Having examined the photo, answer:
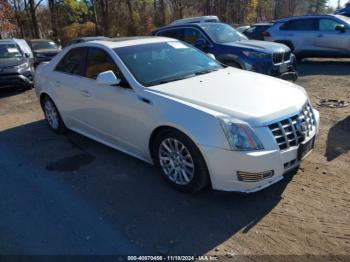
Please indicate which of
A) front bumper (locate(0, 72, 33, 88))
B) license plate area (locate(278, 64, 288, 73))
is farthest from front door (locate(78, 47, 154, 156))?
front bumper (locate(0, 72, 33, 88))

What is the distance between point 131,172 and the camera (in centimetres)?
466

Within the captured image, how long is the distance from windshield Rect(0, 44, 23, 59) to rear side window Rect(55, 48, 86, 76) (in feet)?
20.6

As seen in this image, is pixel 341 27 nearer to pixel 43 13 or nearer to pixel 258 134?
pixel 258 134

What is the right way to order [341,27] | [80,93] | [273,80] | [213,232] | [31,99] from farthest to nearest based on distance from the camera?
[341,27], [31,99], [80,93], [273,80], [213,232]

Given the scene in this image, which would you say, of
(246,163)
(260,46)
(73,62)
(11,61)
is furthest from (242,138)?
(11,61)

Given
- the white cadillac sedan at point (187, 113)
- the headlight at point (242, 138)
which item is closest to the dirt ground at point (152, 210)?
the white cadillac sedan at point (187, 113)

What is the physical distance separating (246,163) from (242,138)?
0.77ft

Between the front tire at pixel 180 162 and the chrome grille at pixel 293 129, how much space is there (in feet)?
2.53

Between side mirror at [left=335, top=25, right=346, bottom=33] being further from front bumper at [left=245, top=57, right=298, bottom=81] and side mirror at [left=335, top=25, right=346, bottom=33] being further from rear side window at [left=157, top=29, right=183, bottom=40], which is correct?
rear side window at [left=157, top=29, right=183, bottom=40]

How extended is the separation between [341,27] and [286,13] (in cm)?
4704

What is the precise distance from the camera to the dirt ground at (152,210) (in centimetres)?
321

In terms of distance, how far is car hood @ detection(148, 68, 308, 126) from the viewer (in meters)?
3.60

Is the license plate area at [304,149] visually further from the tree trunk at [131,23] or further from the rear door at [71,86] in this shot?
the tree trunk at [131,23]

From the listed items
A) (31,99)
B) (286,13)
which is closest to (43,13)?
(31,99)
